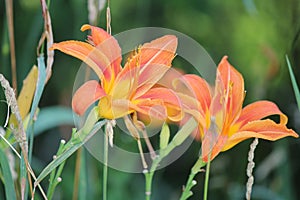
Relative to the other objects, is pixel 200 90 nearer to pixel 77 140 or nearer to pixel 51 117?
pixel 77 140

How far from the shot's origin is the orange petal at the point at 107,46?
2.42 ft

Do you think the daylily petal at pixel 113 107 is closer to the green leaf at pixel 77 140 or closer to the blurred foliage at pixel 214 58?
the green leaf at pixel 77 140

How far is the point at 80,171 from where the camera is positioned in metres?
1.09

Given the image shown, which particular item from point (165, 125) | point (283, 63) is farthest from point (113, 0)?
point (165, 125)

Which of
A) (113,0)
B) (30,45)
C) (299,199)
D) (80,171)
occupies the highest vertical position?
(113,0)

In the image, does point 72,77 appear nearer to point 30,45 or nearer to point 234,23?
point 30,45

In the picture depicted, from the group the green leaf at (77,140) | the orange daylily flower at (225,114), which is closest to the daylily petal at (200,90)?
the orange daylily flower at (225,114)

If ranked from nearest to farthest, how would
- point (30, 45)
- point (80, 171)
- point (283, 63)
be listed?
point (80, 171) < point (30, 45) < point (283, 63)

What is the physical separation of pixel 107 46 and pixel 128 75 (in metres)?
0.04

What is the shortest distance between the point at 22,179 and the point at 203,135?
21cm

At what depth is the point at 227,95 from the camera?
0.76 m

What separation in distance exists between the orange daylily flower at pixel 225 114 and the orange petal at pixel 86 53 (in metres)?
0.10

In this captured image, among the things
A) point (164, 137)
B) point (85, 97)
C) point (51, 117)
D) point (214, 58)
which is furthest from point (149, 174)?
point (214, 58)

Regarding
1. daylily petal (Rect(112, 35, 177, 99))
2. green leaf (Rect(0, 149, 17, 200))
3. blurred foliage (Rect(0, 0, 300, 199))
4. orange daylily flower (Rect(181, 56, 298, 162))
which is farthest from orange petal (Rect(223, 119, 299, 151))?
blurred foliage (Rect(0, 0, 300, 199))
